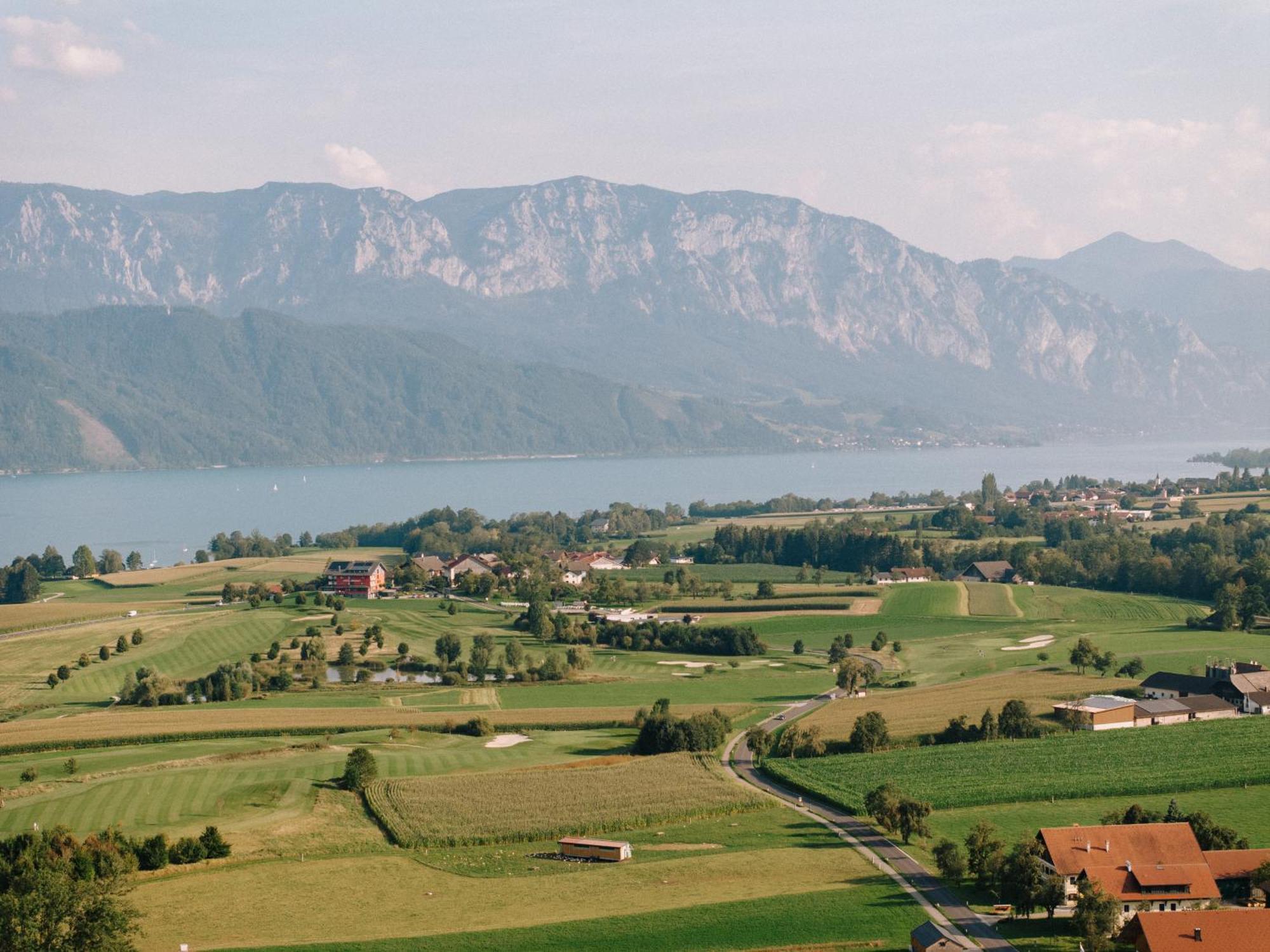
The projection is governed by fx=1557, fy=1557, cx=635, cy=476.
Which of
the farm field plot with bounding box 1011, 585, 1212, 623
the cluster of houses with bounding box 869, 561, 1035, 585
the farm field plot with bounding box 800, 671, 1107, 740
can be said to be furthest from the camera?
the cluster of houses with bounding box 869, 561, 1035, 585

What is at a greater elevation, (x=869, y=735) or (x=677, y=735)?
(x=869, y=735)

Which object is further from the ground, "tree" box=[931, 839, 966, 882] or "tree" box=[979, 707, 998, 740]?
"tree" box=[979, 707, 998, 740]

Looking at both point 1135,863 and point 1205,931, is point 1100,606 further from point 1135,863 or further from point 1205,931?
point 1205,931

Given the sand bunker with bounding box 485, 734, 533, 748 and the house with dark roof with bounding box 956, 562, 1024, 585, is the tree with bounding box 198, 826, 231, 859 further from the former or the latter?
the house with dark roof with bounding box 956, 562, 1024, 585

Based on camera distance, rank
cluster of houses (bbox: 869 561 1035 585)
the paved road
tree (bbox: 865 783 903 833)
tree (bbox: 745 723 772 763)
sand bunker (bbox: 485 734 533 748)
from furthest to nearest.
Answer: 1. cluster of houses (bbox: 869 561 1035 585)
2. sand bunker (bbox: 485 734 533 748)
3. tree (bbox: 745 723 772 763)
4. tree (bbox: 865 783 903 833)
5. the paved road

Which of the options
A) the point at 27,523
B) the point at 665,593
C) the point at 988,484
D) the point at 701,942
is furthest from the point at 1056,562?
the point at 27,523

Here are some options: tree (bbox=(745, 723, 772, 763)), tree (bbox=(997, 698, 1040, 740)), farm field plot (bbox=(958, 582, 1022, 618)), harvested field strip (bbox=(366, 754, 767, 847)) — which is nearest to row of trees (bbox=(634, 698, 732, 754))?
tree (bbox=(745, 723, 772, 763))

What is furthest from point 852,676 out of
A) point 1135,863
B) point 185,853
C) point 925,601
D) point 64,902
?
point 64,902

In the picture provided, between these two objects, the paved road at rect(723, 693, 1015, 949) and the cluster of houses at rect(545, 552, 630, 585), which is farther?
the cluster of houses at rect(545, 552, 630, 585)
